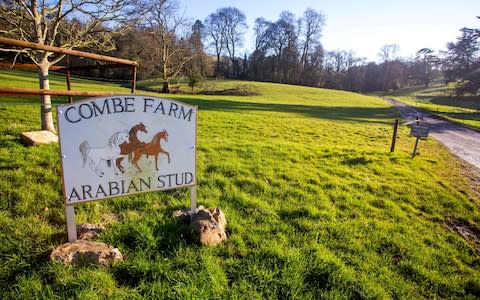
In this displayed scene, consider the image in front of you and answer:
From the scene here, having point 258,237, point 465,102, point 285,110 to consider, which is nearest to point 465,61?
point 465,102

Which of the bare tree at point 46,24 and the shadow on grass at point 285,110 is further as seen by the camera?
the shadow on grass at point 285,110

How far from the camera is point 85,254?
7.35 ft

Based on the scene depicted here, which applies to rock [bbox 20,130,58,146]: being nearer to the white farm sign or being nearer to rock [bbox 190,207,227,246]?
the white farm sign

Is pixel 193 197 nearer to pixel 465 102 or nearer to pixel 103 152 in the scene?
pixel 103 152

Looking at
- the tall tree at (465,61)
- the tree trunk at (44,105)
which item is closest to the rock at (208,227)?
the tree trunk at (44,105)

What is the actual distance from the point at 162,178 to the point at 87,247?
3.08 feet

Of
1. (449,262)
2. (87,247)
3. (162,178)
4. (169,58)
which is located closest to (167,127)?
(162,178)

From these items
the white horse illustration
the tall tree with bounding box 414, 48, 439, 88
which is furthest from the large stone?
the tall tree with bounding box 414, 48, 439, 88

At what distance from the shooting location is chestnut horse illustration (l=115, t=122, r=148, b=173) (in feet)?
8.29

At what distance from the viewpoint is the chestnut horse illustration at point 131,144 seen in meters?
2.53

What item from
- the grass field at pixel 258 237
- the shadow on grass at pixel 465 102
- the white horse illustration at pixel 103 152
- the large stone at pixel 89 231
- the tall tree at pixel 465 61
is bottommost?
the grass field at pixel 258 237

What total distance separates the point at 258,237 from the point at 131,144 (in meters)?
1.77

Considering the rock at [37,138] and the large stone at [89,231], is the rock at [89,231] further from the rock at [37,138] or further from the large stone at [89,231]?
the rock at [37,138]

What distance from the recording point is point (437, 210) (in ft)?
14.5
